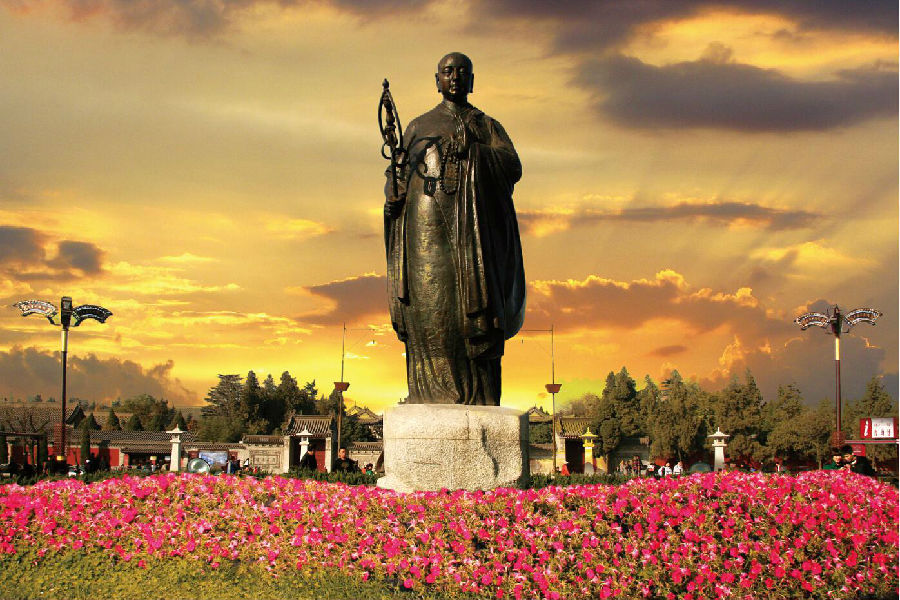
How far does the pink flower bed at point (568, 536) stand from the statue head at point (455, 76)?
3829mm

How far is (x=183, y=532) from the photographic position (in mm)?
8219

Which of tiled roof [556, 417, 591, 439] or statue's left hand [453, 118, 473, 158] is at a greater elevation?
statue's left hand [453, 118, 473, 158]

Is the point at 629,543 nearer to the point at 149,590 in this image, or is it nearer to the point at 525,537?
the point at 525,537

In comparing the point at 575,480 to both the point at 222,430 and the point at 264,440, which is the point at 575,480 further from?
the point at 222,430

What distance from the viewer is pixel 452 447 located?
27.1 feet

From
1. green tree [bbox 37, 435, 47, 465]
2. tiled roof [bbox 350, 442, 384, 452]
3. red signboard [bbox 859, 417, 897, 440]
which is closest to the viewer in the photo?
green tree [bbox 37, 435, 47, 465]

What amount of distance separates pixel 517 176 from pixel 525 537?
354 centimetres

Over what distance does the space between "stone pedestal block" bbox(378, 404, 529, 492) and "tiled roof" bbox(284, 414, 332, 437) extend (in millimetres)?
44712

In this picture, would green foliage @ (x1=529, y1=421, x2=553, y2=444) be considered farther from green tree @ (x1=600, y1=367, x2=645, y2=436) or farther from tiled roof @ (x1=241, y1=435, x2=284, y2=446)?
tiled roof @ (x1=241, y1=435, x2=284, y2=446)

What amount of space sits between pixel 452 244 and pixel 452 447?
1.90m

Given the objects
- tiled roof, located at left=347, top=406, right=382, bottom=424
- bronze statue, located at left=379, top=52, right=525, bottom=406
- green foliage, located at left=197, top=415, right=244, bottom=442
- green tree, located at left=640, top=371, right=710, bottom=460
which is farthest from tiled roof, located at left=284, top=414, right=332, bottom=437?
bronze statue, located at left=379, top=52, right=525, bottom=406

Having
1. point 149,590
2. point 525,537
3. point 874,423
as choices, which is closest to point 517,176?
point 525,537

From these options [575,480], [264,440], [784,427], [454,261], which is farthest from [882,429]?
[264,440]

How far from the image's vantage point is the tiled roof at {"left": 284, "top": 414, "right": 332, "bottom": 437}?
174 ft
